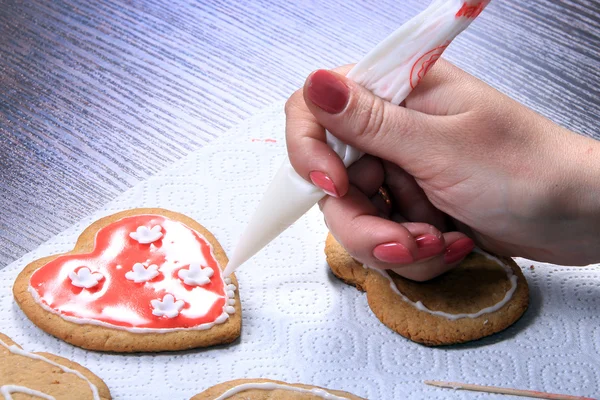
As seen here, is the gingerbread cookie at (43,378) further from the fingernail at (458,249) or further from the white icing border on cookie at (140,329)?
the fingernail at (458,249)

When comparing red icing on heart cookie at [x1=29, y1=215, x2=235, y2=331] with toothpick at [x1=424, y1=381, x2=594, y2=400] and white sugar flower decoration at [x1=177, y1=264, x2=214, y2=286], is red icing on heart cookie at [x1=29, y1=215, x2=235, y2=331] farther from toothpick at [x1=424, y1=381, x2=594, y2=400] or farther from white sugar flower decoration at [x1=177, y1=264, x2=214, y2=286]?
toothpick at [x1=424, y1=381, x2=594, y2=400]

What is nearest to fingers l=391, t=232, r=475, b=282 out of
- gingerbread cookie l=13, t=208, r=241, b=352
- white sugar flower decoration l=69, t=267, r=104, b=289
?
gingerbread cookie l=13, t=208, r=241, b=352

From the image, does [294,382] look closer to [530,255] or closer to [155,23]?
[530,255]

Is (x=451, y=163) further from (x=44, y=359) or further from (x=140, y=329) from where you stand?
(x=44, y=359)

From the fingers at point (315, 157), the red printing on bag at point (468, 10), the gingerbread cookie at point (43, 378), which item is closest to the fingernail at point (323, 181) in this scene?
the fingers at point (315, 157)

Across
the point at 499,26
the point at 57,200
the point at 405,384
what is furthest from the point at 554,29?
the point at 57,200

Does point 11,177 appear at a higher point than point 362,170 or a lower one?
lower
